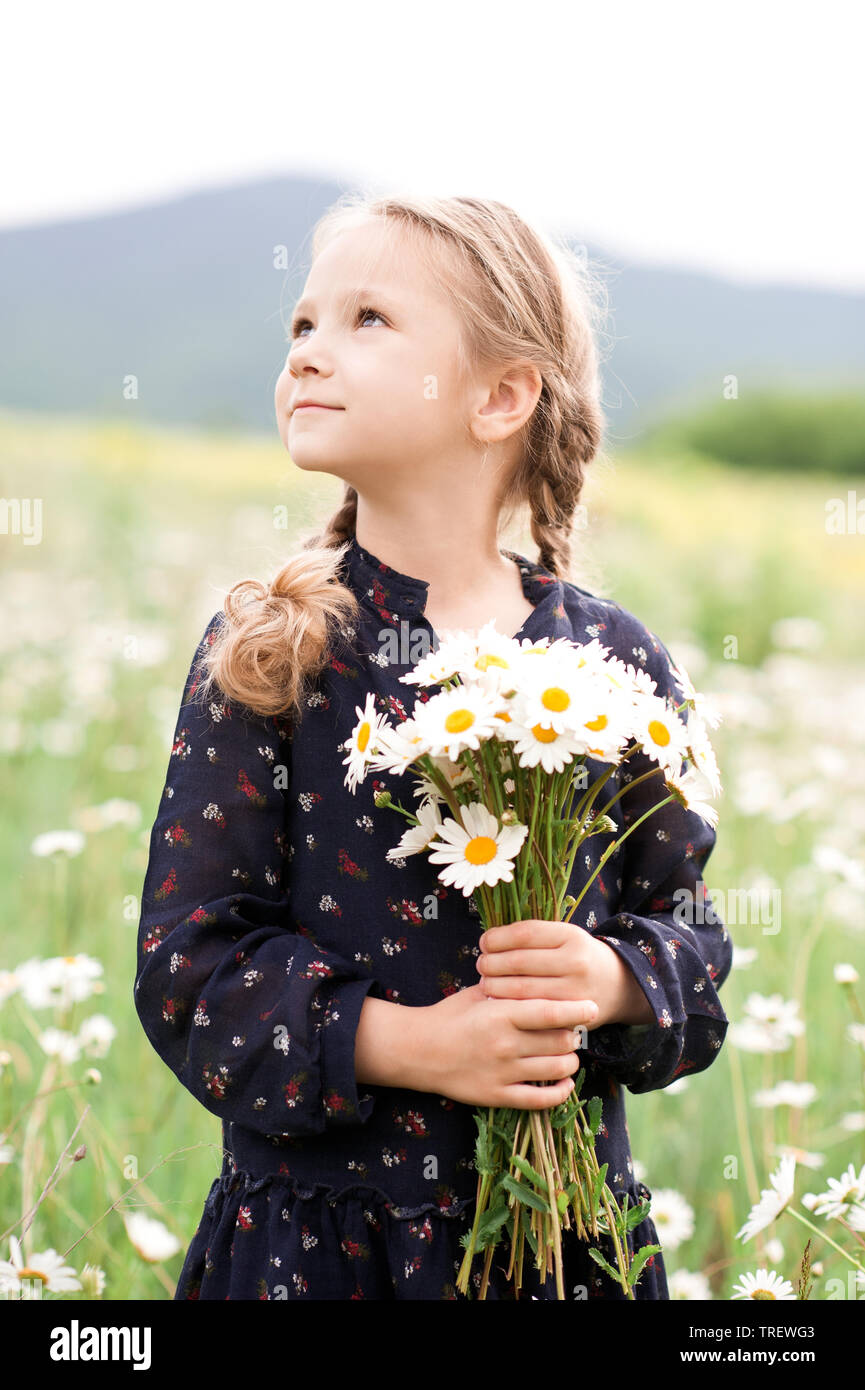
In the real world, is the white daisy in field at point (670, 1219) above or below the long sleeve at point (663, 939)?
below

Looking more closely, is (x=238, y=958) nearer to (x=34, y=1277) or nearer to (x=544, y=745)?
(x=544, y=745)

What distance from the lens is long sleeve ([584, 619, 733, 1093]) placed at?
127cm

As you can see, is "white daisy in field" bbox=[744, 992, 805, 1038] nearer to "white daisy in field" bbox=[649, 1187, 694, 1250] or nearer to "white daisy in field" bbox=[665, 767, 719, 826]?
"white daisy in field" bbox=[649, 1187, 694, 1250]

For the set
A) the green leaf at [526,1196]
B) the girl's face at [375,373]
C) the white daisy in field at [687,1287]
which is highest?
the girl's face at [375,373]

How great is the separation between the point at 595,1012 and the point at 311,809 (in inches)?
15.0

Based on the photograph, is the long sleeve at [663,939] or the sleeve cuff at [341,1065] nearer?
the sleeve cuff at [341,1065]

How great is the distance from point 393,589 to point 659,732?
40cm

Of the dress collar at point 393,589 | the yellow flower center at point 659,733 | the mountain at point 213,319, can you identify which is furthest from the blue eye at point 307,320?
the mountain at point 213,319

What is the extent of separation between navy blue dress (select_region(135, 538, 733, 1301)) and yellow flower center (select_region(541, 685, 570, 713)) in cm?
27

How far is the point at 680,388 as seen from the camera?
63.1ft

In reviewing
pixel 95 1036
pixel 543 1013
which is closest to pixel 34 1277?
pixel 95 1036

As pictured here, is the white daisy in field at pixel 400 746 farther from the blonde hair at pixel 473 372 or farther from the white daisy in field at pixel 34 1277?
the white daisy in field at pixel 34 1277

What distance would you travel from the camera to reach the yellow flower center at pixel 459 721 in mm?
1021

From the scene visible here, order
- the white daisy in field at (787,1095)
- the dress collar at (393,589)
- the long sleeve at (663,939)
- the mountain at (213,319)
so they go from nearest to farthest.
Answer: the long sleeve at (663,939)
the dress collar at (393,589)
the white daisy in field at (787,1095)
the mountain at (213,319)
